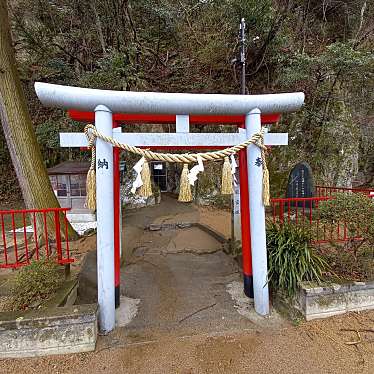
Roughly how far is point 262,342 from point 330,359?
1.99 ft

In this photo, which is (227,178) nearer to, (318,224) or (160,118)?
(160,118)

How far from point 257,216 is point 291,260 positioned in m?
0.75

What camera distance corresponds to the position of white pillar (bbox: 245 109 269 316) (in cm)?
283

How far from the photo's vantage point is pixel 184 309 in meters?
3.07

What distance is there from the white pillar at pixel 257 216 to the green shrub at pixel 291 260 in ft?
0.94

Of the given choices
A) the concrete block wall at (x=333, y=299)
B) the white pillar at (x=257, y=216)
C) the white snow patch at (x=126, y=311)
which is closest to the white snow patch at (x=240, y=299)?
the white pillar at (x=257, y=216)

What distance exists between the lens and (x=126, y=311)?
10.0ft

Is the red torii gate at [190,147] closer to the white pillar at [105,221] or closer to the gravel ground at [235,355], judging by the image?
the white pillar at [105,221]

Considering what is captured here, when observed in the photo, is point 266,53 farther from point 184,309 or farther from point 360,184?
point 184,309

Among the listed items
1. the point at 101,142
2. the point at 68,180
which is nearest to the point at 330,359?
the point at 101,142

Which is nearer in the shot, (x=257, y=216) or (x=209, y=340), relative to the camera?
(x=209, y=340)

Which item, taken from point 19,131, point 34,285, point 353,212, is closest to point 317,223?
point 353,212

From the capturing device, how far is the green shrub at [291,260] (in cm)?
290

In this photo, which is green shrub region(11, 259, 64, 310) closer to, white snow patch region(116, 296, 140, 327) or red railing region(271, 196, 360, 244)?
white snow patch region(116, 296, 140, 327)
